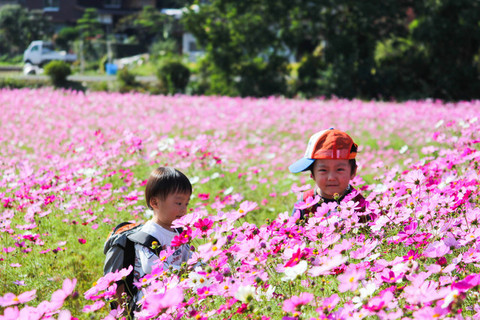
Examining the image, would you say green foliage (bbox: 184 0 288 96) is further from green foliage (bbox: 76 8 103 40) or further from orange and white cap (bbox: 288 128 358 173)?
green foliage (bbox: 76 8 103 40)

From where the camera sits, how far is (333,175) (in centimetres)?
284

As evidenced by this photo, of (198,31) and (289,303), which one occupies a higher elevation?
(198,31)

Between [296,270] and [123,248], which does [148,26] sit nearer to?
[123,248]

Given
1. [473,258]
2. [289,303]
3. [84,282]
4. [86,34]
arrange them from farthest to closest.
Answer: [86,34] → [84,282] → [473,258] → [289,303]

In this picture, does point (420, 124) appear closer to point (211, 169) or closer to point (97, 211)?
point (211, 169)

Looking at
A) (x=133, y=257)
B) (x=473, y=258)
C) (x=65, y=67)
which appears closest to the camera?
(x=473, y=258)

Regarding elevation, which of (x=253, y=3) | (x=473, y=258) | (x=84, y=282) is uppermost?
(x=253, y=3)

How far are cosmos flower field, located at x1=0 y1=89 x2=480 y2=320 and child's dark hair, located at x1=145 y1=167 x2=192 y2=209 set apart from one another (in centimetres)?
→ 29

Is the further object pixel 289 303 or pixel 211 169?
pixel 211 169

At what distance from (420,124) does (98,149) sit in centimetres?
608

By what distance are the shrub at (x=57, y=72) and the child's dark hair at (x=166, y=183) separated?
64.1 feet

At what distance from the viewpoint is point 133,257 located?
2539mm

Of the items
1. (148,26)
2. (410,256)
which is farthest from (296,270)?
(148,26)

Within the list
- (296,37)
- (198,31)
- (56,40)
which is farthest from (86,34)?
(296,37)
